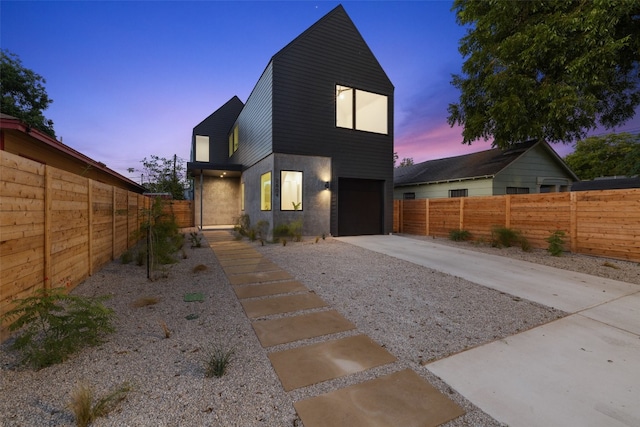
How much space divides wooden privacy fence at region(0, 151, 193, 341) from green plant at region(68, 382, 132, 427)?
5.02 feet

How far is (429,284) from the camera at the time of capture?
439 cm

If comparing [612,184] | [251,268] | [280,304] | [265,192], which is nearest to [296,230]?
[265,192]

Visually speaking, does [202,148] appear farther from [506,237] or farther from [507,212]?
[506,237]

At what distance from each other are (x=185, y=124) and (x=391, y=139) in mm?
23662

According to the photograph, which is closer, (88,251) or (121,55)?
(88,251)

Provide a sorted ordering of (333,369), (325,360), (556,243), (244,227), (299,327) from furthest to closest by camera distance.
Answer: (244,227)
(556,243)
(299,327)
(325,360)
(333,369)

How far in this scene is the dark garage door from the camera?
34.0 ft

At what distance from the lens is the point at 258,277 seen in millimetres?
4754

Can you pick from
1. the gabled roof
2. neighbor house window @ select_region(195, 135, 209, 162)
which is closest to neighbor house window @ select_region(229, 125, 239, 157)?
neighbor house window @ select_region(195, 135, 209, 162)

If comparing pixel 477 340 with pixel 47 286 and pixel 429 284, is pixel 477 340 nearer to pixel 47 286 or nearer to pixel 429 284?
pixel 429 284

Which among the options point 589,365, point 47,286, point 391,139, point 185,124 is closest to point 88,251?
point 47,286

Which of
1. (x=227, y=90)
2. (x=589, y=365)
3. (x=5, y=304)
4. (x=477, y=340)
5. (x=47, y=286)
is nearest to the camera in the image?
(x=589, y=365)

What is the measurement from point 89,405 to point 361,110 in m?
10.9

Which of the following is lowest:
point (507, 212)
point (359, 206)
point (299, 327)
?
point (299, 327)
